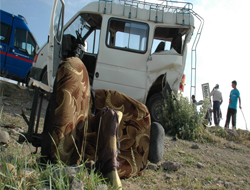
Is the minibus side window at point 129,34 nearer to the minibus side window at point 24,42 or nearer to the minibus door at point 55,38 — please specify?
the minibus door at point 55,38

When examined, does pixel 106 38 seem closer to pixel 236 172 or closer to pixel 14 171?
pixel 236 172

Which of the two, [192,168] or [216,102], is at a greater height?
[216,102]

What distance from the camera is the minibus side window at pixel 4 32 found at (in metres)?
8.70

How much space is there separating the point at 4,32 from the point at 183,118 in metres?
7.88

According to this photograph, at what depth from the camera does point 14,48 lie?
879 cm

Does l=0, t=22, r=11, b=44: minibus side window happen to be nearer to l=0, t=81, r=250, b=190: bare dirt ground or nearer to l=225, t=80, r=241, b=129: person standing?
l=0, t=81, r=250, b=190: bare dirt ground

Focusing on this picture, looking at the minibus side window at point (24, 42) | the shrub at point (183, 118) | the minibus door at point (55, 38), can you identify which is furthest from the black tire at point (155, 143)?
the minibus side window at point (24, 42)

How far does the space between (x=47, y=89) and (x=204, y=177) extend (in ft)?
6.75

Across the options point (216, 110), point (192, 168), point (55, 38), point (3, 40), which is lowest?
point (192, 168)

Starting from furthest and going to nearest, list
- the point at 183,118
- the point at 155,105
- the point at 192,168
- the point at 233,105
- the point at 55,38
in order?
the point at 233,105 < the point at 155,105 < the point at 183,118 < the point at 55,38 < the point at 192,168

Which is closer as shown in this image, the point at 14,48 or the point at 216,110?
the point at 216,110

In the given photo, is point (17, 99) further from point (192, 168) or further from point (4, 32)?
point (192, 168)

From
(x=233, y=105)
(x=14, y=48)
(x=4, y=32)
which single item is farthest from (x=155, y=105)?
(x=4, y=32)

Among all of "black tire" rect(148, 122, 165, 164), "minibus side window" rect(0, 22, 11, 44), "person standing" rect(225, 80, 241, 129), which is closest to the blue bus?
"minibus side window" rect(0, 22, 11, 44)
